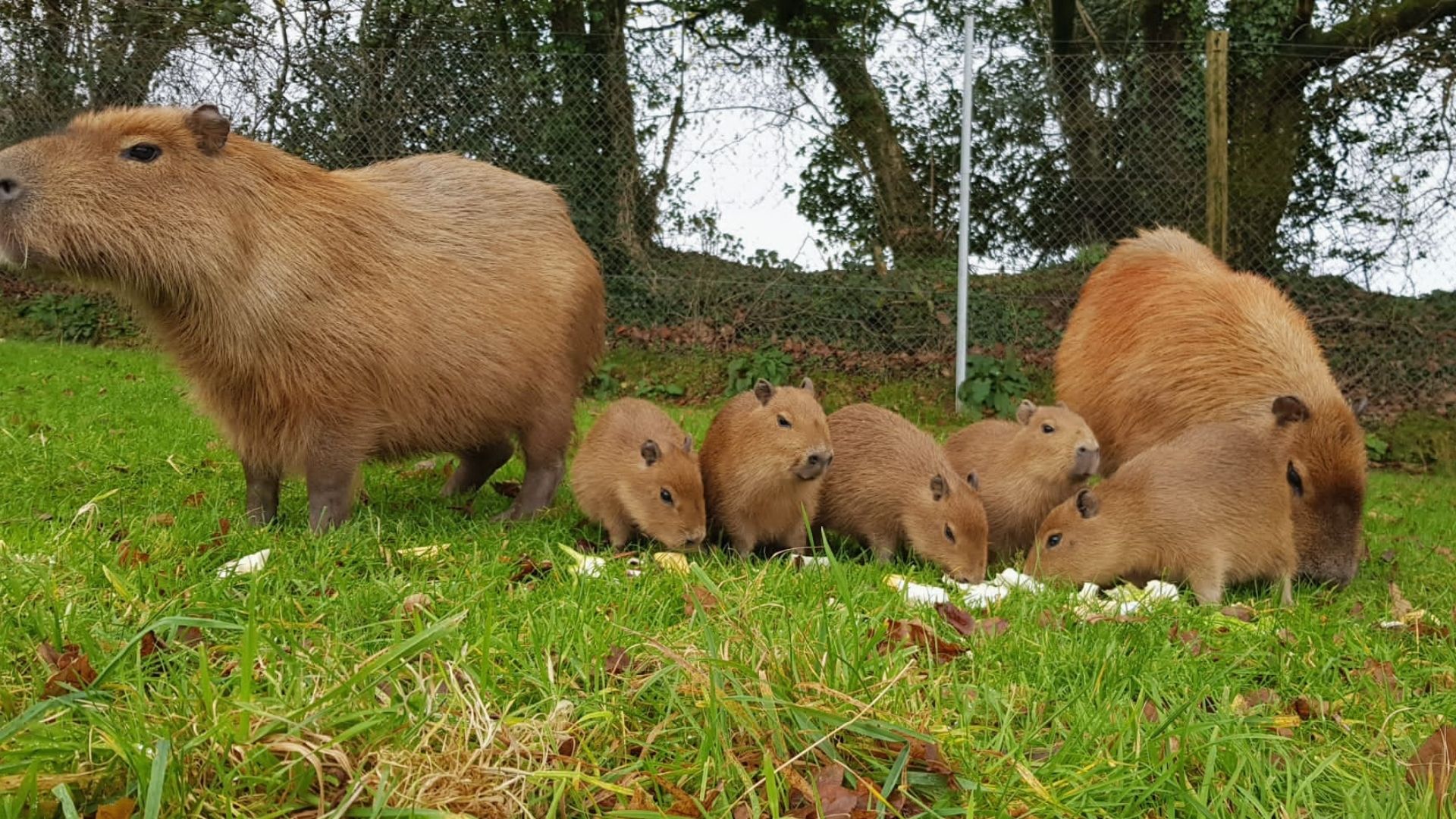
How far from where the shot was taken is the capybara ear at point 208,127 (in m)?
3.55

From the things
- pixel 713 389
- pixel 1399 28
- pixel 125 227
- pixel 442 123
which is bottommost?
pixel 713 389

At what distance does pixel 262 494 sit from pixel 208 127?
127cm

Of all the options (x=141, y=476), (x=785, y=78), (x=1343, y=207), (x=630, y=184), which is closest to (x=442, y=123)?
(x=630, y=184)

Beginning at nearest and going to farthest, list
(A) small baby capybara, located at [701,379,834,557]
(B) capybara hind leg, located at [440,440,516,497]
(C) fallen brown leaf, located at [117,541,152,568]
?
(C) fallen brown leaf, located at [117,541,152,568], (A) small baby capybara, located at [701,379,834,557], (B) capybara hind leg, located at [440,440,516,497]

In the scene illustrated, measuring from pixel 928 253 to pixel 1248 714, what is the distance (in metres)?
6.97

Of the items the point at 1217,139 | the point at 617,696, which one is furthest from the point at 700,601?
the point at 1217,139

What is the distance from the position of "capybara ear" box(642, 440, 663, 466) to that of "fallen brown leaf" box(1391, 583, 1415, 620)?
2492mm

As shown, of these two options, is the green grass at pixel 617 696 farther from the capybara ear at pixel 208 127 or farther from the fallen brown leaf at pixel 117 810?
the capybara ear at pixel 208 127

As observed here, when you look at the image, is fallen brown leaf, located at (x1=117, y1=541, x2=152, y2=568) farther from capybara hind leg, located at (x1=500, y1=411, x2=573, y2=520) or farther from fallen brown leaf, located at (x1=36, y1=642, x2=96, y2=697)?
capybara hind leg, located at (x1=500, y1=411, x2=573, y2=520)

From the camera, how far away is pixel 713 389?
9.10 meters

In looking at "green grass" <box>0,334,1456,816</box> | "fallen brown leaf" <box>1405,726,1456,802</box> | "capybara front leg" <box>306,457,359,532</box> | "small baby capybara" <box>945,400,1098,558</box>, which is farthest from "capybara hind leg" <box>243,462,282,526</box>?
"fallen brown leaf" <box>1405,726,1456,802</box>

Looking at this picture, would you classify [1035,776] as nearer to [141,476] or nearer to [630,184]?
[141,476]

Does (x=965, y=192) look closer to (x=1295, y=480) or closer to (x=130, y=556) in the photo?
(x=1295, y=480)

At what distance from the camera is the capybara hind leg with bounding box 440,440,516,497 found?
4781 mm
